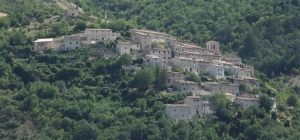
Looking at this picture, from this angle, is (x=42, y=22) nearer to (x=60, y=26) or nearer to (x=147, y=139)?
(x=60, y=26)

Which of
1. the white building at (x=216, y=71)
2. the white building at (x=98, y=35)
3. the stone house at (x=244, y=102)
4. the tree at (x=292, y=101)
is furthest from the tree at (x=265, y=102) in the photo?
the white building at (x=98, y=35)

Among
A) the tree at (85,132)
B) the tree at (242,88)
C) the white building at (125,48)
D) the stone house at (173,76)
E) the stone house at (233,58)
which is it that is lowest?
the tree at (85,132)

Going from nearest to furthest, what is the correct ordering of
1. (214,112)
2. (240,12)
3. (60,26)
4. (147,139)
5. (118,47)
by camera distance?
(147,139)
(214,112)
(118,47)
(60,26)
(240,12)

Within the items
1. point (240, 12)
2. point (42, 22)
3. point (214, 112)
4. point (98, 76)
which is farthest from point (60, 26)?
point (240, 12)

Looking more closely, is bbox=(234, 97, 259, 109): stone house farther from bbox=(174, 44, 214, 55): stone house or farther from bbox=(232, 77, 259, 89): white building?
bbox=(174, 44, 214, 55): stone house

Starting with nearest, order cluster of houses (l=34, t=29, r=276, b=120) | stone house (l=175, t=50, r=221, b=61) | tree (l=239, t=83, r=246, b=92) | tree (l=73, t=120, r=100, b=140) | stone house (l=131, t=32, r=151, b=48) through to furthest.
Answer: tree (l=73, t=120, r=100, b=140), cluster of houses (l=34, t=29, r=276, b=120), tree (l=239, t=83, r=246, b=92), stone house (l=131, t=32, r=151, b=48), stone house (l=175, t=50, r=221, b=61)

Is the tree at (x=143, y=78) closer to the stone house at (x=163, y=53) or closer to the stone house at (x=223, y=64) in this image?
the stone house at (x=163, y=53)

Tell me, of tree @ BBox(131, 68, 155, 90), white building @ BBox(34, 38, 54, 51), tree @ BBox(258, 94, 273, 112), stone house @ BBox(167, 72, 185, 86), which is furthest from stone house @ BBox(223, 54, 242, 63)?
white building @ BBox(34, 38, 54, 51)
